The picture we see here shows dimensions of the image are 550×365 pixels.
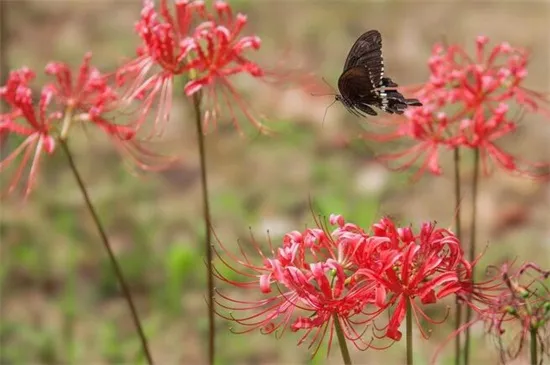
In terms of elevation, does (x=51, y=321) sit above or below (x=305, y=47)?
below

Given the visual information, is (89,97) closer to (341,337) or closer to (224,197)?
(341,337)

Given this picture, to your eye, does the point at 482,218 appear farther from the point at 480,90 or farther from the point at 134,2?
the point at 134,2

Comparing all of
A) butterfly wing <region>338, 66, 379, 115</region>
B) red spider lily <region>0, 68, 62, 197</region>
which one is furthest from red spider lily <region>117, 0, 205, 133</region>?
butterfly wing <region>338, 66, 379, 115</region>

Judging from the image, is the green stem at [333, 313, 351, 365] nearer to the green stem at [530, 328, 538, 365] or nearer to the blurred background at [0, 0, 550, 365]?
the green stem at [530, 328, 538, 365]

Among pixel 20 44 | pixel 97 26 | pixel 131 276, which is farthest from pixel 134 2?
pixel 131 276

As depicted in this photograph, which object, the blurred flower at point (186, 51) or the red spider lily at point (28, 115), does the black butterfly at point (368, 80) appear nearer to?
the blurred flower at point (186, 51)

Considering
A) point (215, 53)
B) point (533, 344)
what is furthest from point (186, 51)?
point (533, 344)
